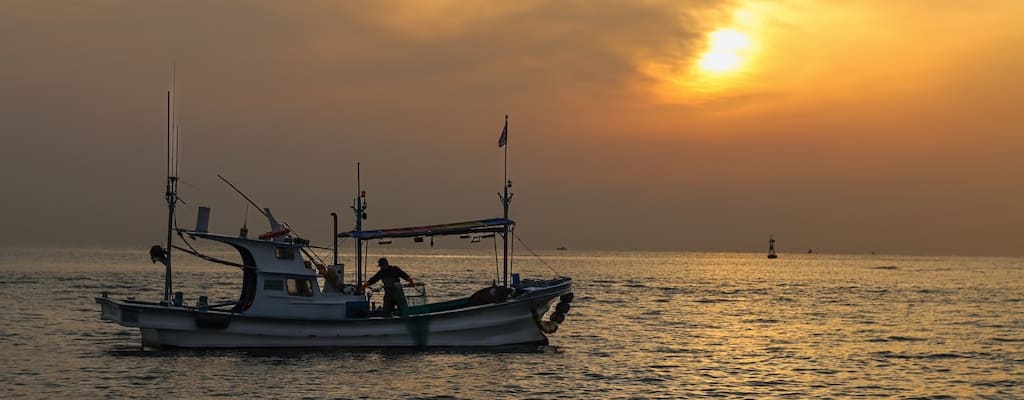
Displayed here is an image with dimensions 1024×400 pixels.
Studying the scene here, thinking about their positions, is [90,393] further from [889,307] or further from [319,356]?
[889,307]

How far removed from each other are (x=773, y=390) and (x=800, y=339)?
19.7 metres

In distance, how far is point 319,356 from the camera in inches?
1479

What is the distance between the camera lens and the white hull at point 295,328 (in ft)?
119

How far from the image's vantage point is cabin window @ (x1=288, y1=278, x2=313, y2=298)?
1465 inches

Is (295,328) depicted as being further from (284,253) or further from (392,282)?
(392,282)

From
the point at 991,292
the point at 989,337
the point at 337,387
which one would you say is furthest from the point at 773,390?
the point at 991,292

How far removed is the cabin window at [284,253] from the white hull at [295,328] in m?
2.15

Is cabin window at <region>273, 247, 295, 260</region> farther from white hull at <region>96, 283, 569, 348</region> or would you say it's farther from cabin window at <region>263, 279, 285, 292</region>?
white hull at <region>96, 283, 569, 348</region>

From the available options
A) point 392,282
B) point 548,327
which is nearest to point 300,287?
point 392,282

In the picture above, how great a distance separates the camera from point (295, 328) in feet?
121

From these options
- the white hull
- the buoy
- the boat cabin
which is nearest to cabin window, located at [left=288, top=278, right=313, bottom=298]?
the boat cabin

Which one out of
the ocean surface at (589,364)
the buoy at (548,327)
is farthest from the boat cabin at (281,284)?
→ the buoy at (548,327)

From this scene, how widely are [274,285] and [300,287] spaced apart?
2.88ft

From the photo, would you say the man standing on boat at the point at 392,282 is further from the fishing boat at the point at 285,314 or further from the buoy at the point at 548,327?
the buoy at the point at 548,327
